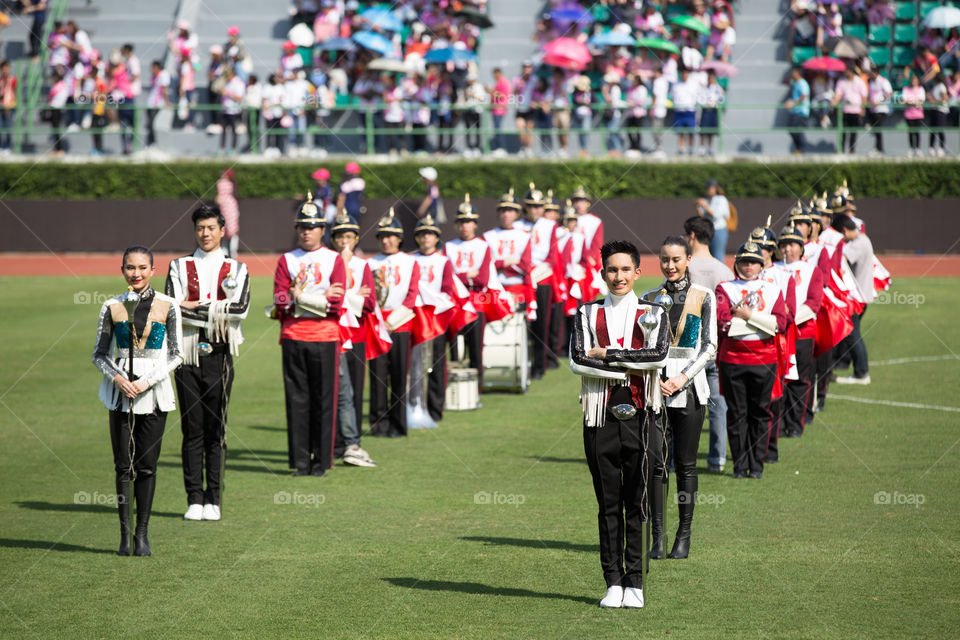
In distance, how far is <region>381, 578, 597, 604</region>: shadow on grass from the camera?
297 inches

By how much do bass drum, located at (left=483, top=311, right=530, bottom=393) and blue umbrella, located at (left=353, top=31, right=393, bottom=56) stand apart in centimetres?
1771

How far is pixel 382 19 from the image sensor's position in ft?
107

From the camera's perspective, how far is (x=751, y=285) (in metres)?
10.3

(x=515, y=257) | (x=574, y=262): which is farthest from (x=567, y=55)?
(x=515, y=257)

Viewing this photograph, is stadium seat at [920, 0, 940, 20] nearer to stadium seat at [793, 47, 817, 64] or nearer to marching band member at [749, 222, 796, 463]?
stadium seat at [793, 47, 817, 64]

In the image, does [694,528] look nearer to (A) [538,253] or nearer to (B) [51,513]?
(B) [51,513]

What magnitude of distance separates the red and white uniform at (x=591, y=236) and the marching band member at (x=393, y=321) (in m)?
4.85

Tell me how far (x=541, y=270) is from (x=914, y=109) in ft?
56.6

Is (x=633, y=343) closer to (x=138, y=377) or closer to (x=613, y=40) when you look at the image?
(x=138, y=377)

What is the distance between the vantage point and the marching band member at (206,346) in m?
9.59

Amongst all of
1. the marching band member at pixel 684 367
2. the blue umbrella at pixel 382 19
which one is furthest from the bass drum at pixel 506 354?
the blue umbrella at pixel 382 19

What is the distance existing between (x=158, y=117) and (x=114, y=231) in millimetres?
4162

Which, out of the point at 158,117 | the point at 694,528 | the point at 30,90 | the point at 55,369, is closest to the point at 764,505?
the point at 694,528

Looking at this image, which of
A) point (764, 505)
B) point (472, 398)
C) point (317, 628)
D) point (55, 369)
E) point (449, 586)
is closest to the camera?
point (317, 628)
